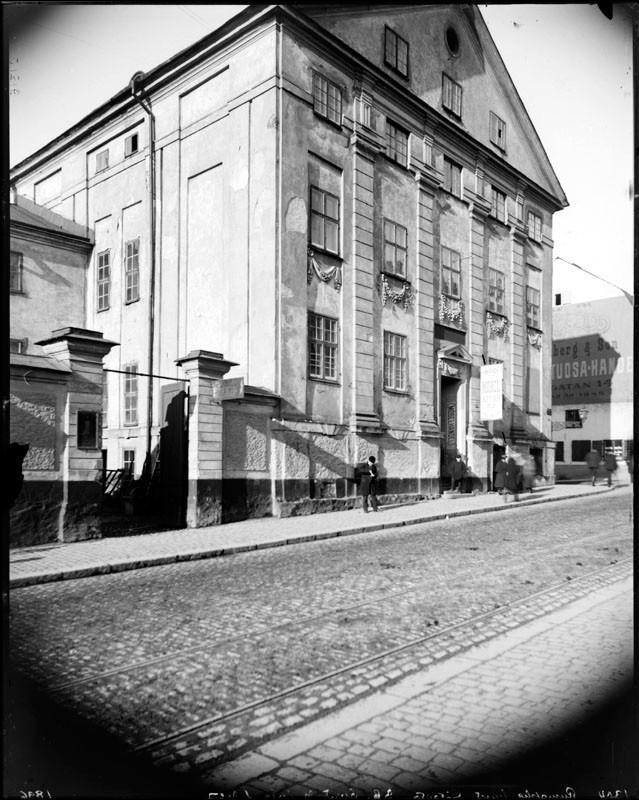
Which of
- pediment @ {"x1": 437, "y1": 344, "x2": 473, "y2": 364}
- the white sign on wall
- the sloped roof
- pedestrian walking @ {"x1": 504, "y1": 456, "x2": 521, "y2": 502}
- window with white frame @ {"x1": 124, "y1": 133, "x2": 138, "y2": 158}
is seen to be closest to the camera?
the sloped roof

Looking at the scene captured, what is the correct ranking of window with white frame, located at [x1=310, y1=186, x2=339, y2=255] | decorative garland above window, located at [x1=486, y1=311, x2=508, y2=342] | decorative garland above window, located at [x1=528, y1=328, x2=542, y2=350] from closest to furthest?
1. window with white frame, located at [x1=310, y1=186, x2=339, y2=255]
2. decorative garland above window, located at [x1=486, y1=311, x2=508, y2=342]
3. decorative garland above window, located at [x1=528, y1=328, x2=542, y2=350]

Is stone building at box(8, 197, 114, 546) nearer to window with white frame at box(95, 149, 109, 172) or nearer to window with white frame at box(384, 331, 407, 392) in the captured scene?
window with white frame at box(384, 331, 407, 392)

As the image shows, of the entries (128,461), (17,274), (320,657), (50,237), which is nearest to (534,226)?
(50,237)

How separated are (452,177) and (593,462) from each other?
35.3ft

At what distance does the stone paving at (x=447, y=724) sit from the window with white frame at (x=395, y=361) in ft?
49.6

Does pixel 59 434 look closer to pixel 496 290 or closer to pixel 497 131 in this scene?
pixel 496 290

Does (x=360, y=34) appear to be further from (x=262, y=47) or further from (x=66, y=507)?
(x=66, y=507)

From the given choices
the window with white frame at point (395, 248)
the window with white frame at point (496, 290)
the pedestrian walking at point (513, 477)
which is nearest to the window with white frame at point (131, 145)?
→ the window with white frame at point (395, 248)

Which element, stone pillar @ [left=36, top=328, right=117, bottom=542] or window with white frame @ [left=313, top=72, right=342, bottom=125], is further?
window with white frame @ [left=313, top=72, right=342, bottom=125]

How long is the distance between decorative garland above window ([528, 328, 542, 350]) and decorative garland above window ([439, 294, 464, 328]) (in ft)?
18.0

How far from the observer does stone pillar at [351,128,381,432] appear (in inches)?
746

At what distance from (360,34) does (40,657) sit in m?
18.2

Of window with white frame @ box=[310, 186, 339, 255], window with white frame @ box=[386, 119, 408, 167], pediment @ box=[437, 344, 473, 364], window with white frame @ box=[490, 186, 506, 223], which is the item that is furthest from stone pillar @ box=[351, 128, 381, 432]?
window with white frame @ box=[490, 186, 506, 223]

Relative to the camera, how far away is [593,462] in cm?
2419
